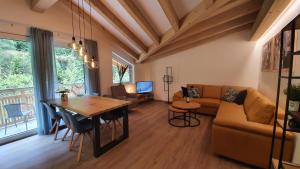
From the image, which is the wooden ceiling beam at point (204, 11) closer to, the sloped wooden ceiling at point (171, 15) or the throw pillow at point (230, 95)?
the sloped wooden ceiling at point (171, 15)

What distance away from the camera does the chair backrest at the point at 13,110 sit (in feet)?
10.0

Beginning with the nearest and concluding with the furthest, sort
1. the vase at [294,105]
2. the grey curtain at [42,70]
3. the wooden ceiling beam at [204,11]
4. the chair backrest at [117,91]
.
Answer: the vase at [294,105]
the wooden ceiling beam at [204,11]
the grey curtain at [42,70]
the chair backrest at [117,91]

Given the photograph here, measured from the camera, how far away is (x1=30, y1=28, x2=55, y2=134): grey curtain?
3023 millimetres

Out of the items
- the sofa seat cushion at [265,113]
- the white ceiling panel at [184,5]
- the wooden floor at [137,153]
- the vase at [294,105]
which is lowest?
the wooden floor at [137,153]

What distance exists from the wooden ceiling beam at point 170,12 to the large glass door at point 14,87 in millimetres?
2979

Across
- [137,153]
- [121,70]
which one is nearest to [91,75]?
[121,70]

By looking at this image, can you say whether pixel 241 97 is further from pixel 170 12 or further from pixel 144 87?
pixel 144 87

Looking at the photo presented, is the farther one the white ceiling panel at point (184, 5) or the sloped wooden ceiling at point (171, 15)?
the white ceiling panel at point (184, 5)

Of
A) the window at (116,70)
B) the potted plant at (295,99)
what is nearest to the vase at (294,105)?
the potted plant at (295,99)

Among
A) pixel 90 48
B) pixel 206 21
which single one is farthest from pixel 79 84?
pixel 206 21

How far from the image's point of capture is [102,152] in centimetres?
243

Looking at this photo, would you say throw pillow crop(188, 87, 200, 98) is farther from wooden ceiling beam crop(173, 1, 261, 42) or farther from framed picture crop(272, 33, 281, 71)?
framed picture crop(272, 33, 281, 71)

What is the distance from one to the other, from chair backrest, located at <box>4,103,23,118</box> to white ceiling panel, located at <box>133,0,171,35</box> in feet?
11.5

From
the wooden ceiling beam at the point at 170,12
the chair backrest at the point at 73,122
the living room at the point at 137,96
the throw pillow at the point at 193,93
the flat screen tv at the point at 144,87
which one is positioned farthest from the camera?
the flat screen tv at the point at 144,87
